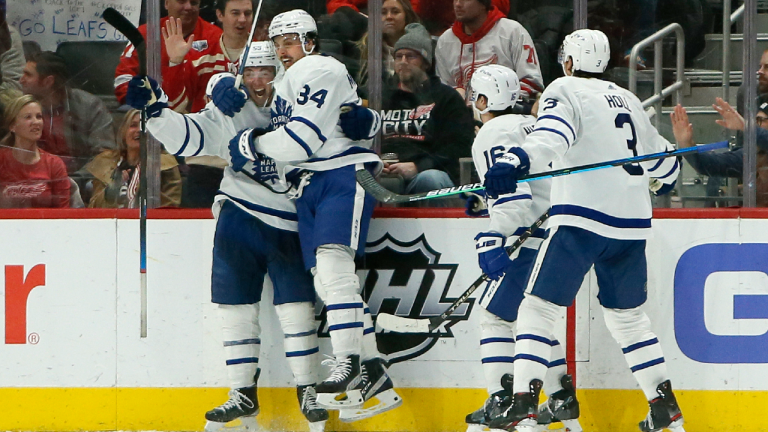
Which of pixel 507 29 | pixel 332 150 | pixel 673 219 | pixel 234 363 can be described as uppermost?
pixel 507 29

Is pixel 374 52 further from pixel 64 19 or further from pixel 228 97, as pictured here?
pixel 64 19

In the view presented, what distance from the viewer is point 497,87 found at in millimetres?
3436

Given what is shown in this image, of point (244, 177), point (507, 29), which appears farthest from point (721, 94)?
point (244, 177)

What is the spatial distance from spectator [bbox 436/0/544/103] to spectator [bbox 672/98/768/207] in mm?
548

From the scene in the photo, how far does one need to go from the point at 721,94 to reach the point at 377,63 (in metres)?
1.29

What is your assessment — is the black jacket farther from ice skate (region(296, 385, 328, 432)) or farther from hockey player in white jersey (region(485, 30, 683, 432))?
ice skate (region(296, 385, 328, 432))

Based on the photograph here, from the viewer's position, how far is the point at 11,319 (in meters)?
3.75

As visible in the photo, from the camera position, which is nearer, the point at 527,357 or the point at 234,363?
the point at 527,357

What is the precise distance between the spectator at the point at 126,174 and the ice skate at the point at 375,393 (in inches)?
38.1

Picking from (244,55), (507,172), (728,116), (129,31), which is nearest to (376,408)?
(507,172)

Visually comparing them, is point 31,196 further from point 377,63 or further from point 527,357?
point 527,357

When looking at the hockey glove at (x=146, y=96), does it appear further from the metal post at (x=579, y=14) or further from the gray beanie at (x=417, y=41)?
the metal post at (x=579, y=14)

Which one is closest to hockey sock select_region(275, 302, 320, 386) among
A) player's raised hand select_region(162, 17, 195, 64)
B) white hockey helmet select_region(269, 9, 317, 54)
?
white hockey helmet select_region(269, 9, 317, 54)

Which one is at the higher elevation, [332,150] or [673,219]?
[332,150]
